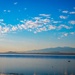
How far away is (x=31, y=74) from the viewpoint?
12438 mm

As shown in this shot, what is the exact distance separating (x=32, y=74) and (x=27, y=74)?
1.34 feet

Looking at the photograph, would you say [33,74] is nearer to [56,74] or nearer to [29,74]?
[29,74]

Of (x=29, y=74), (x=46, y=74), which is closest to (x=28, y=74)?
(x=29, y=74)

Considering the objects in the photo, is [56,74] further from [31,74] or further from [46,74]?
[31,74]

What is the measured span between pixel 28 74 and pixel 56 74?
181 cm

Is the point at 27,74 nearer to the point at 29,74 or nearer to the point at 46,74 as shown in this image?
the point at 29,74

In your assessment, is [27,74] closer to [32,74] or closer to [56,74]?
[32,74]

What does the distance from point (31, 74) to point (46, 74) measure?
1044mm

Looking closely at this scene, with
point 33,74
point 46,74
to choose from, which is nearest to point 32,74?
point 33,74

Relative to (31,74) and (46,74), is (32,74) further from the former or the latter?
(46,74)

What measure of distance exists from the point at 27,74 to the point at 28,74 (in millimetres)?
203

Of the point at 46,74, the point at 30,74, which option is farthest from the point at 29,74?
the point at 46,74

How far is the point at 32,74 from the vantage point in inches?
484

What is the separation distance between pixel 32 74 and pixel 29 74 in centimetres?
19
